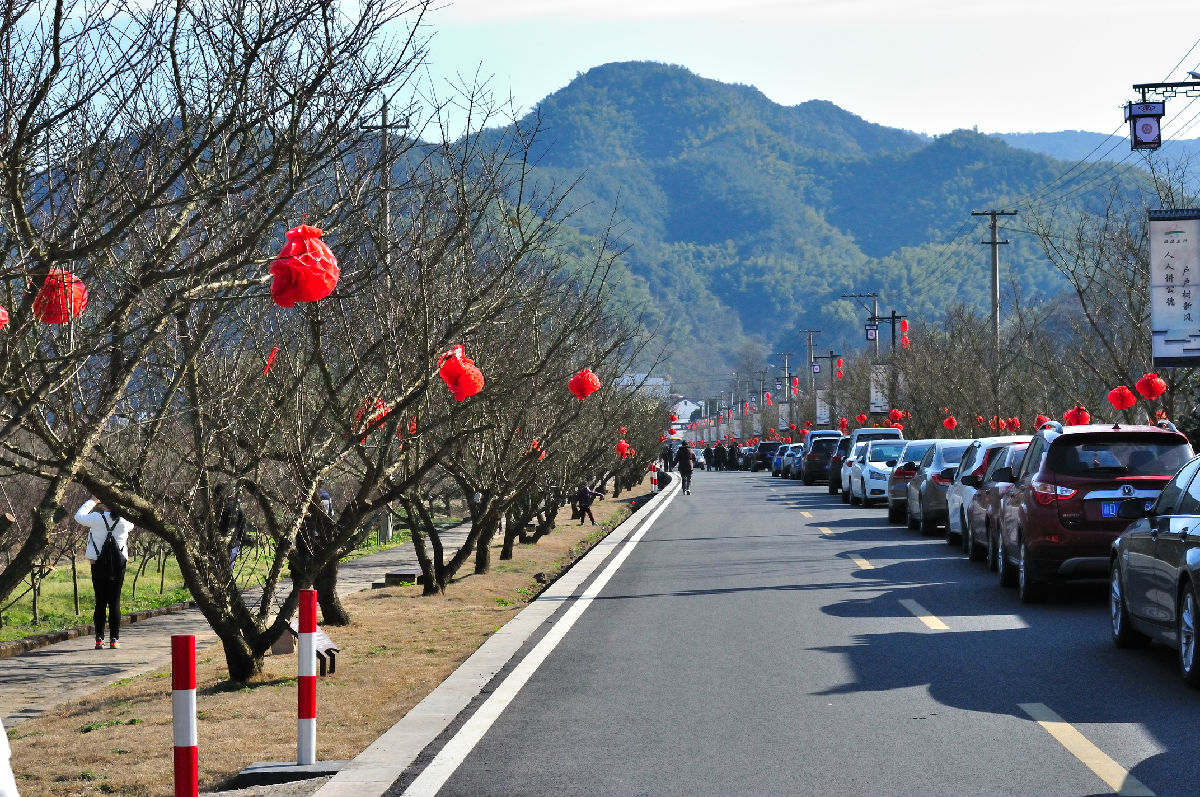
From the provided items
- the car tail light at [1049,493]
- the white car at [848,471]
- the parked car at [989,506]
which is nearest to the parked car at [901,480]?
the parked car at [989,506]

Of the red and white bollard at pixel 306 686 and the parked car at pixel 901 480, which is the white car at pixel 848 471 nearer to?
the parked car at pixel 901 480

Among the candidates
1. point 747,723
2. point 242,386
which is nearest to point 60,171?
point 242,386

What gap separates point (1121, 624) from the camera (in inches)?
451

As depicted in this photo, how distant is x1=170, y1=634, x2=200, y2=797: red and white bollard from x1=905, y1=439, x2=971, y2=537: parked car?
65.1 feet

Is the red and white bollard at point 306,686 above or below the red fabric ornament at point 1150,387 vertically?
below

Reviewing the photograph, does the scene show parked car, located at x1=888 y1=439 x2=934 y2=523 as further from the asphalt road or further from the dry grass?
the dry grass

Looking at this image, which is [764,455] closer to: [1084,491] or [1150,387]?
[1150,387]

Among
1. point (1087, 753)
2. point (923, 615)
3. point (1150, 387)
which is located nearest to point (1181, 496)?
point (1087, 753)

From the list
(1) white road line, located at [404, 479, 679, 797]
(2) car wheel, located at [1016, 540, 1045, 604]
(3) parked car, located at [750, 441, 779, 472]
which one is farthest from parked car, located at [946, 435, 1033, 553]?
(3) parked car, located at [750, 441, 779, 472]

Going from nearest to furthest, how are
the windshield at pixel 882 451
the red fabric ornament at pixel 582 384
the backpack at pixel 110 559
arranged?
1. the backpack at pixel 110 559
2. the red fabric ornament at pixel 582 384
3. the windshield at pixel 882 451

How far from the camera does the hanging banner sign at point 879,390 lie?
68438 mm

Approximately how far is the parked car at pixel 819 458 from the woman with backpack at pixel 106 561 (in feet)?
144

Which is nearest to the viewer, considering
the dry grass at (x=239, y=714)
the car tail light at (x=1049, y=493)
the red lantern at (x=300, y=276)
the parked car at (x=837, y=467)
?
the red lantern at (x=300, y=276)

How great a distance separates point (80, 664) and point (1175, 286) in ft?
60.3
